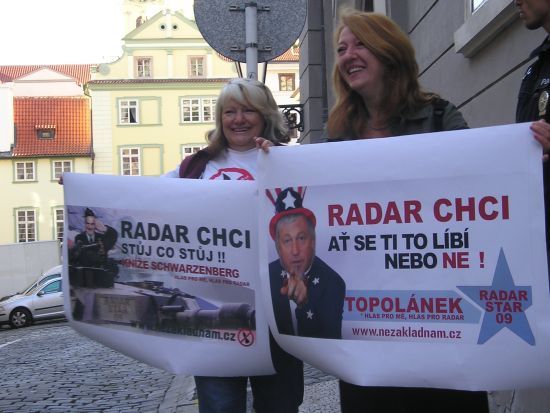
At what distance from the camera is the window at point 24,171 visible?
46844mm

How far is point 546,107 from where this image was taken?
84.7 inches

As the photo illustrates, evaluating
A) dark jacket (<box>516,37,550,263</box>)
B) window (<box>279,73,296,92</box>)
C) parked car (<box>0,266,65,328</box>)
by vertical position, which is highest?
window (<box>279,73,296,92</box>)

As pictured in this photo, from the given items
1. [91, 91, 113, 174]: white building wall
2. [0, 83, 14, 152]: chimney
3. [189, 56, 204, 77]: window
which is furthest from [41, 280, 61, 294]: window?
[189, 56, 204, 77]: window

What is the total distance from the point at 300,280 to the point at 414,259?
14.0 inches

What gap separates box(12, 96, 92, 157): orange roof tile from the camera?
4728 cm

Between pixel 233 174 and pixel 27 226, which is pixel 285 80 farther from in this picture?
pixel 233 174

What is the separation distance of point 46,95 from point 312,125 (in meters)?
42.1

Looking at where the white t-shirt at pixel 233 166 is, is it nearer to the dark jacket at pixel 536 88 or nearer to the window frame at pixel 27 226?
the dark jacket at pixel 536 88

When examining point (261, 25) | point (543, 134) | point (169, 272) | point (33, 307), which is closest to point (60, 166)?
point (33, 307)

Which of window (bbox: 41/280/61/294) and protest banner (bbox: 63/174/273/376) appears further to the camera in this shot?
window (bbox: 41/280/61/294)

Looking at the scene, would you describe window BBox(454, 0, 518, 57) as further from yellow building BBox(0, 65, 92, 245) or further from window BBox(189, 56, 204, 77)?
window BBox(189, 56, 204, 77)

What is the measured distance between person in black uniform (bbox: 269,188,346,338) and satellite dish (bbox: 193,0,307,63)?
324cm

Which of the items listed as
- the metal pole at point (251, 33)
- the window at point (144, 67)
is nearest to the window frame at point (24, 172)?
the window at point (144, 67)

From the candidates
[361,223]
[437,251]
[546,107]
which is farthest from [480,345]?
[546,107]
